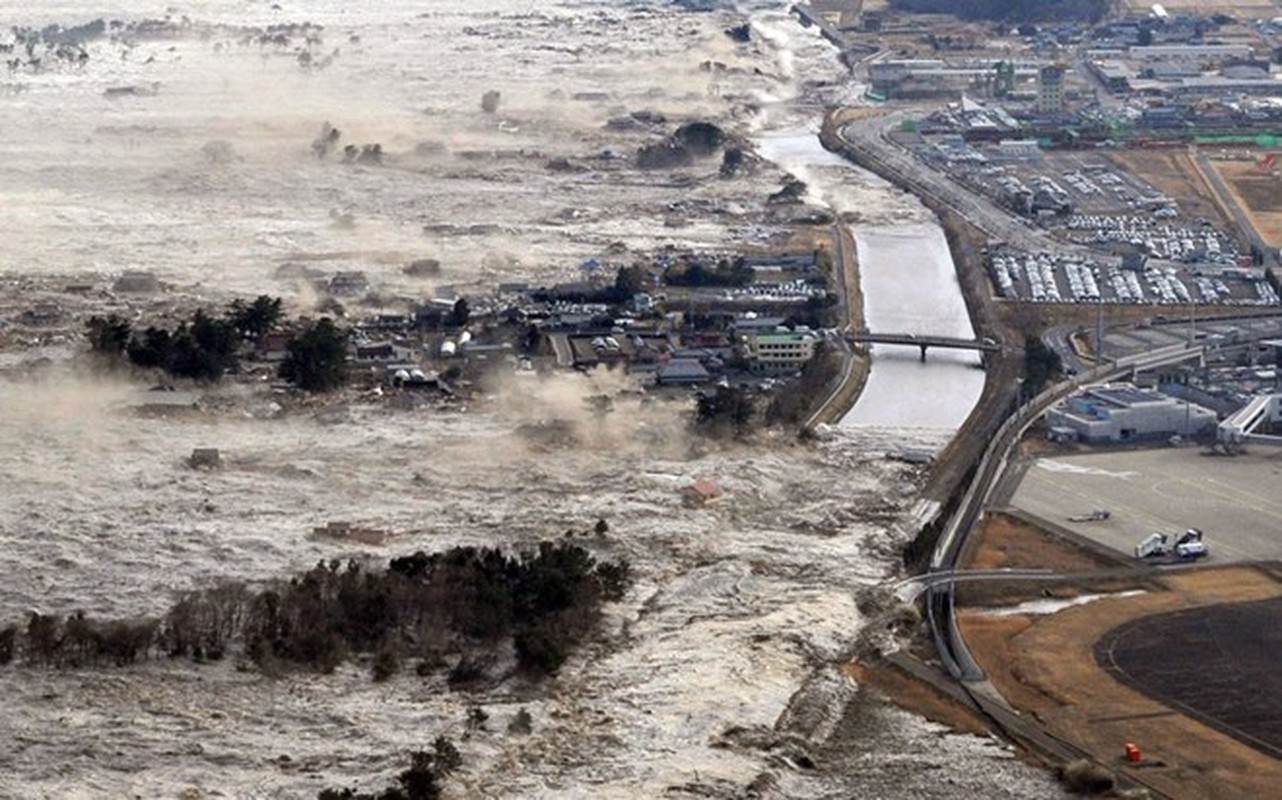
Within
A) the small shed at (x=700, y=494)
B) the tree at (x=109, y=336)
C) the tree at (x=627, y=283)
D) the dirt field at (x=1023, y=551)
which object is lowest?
the tree at (x=627, y=283)

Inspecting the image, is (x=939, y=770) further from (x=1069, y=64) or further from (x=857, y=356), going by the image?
(x=1069, y=64)

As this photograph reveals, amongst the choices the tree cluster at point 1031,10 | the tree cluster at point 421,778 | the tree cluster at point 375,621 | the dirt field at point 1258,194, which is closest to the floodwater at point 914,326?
the dirt field at point 1258,194

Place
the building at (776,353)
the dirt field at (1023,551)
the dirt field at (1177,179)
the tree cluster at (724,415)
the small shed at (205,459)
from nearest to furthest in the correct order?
1. the dirt field at (1023,551)
2. the small shed at (205,459)
3. the tree cluster at (724,415)
4. the building at (776,353)
5. the dirt field at (1177,179)

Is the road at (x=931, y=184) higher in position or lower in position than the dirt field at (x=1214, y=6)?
higher

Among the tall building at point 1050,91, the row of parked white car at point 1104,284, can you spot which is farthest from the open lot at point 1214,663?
the tall building at point 1050,91

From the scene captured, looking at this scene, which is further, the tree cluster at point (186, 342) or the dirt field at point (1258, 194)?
the dirt field at point (1258, 194)

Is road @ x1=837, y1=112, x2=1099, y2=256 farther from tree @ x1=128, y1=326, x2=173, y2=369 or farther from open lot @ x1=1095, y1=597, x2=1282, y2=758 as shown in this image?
open lot @ x1=1095, y1=597, x2=1282, y2=758

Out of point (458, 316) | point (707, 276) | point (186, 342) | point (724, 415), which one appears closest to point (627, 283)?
point (707, 276)

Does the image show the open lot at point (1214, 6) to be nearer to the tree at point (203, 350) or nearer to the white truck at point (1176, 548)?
the tree at point (203, 350)

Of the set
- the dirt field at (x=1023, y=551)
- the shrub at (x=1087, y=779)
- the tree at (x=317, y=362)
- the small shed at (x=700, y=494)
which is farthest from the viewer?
the tree at (x=317, y=362)
